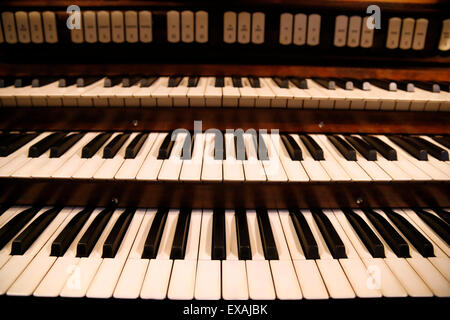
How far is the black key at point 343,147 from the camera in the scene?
1.41 m

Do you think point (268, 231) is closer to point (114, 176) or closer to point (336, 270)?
point (336, 270)

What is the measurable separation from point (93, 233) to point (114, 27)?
102 centimetres

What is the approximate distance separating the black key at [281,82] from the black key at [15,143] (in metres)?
1.20

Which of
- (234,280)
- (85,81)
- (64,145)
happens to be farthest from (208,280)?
(85,81)

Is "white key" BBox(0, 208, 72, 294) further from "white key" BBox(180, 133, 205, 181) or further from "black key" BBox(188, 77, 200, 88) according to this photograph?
"black key" BBox(188, 77, 200, 88)

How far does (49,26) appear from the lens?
1.64 meters

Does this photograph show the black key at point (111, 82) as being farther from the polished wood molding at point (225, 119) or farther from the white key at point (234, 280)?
the white key at point (234, 280)

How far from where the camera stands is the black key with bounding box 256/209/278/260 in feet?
Answer: 3.89

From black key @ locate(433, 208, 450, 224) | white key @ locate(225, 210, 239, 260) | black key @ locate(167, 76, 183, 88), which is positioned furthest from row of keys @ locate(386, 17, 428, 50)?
white key @ locate(225, 210, 239, 260)

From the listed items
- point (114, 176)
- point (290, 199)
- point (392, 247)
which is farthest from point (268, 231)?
point (114, 176)

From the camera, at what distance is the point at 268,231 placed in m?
1.29

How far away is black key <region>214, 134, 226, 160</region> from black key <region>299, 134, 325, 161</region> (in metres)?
0.39

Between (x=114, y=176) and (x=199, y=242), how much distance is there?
0.42m

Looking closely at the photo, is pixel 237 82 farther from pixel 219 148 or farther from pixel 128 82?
pixel 128 82
